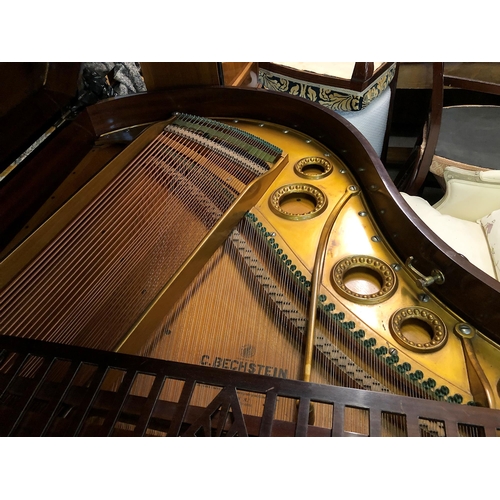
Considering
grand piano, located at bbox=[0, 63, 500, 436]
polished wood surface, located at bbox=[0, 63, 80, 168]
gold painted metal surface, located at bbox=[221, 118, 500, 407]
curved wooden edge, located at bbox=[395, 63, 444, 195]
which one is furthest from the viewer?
curved wooden edge, located at bbox=[395, 63, 444, 195]

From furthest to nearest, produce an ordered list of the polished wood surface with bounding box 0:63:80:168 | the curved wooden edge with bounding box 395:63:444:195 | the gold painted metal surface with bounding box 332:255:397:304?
the curved wooden edge with bounding box 395:63:444:195
the polished wood surface with bounding box 0:63:80:168
the gold painted metal surface with bounding box 332:255:397:304

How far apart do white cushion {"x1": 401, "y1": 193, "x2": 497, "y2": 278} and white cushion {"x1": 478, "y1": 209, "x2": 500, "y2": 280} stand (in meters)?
0.03

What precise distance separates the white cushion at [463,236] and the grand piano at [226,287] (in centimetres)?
76

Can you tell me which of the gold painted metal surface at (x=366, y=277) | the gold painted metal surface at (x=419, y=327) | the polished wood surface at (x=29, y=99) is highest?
the polished wood surface at (x=29, y=99)

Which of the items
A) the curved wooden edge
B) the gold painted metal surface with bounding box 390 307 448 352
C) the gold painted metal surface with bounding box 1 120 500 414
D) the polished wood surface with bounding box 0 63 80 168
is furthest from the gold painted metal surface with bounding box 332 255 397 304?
the curved wooden edge

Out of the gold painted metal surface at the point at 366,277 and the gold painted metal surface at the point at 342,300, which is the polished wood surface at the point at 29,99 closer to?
the gold painted metal surface at the point at 342,300

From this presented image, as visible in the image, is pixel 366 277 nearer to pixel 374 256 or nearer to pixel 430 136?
pixel 374 256

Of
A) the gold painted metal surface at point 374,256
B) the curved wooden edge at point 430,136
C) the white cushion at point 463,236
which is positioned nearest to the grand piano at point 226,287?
the gold painted metal surface at point 374,256

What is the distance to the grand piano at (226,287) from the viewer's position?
3.38 feet

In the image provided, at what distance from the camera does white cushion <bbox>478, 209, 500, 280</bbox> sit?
7.22 ft

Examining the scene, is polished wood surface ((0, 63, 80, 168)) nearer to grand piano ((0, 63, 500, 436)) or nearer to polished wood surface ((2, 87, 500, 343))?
grand piano ((0, 63, 500, 436))

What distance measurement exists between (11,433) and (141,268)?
97 cm

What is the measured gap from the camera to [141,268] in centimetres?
183

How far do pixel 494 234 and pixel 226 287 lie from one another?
1.68m
